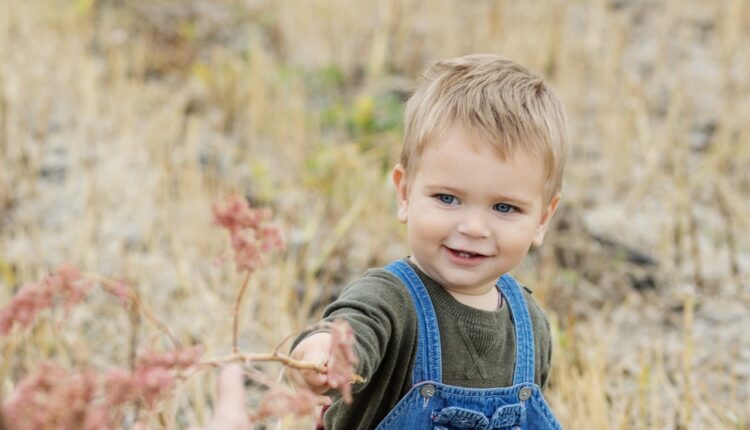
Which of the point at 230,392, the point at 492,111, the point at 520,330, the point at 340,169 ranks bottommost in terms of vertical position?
the point at 340,169

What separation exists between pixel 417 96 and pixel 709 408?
1500mm

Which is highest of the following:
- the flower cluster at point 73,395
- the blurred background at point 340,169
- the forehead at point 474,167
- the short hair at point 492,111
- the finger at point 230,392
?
the short hair at point 492,111

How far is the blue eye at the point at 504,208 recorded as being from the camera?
1764 mm

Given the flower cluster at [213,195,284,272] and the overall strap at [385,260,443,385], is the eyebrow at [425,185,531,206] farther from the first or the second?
the flower cluster at [213,195,284,272]

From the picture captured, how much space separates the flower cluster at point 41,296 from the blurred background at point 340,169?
1.50 m

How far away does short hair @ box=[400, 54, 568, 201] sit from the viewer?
1717 millimetres

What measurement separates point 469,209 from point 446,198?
0.16 feet

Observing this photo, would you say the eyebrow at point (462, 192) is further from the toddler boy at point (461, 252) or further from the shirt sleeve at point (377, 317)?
the shirt sleeve at point (377, 317)

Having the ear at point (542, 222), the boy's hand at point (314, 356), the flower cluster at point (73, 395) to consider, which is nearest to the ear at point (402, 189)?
the ear at point (542, 222)

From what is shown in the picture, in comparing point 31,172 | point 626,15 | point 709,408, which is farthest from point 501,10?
point 709,408

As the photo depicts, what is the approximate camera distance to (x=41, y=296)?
3.63 feet

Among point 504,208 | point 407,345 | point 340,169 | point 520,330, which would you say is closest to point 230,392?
point 407,345

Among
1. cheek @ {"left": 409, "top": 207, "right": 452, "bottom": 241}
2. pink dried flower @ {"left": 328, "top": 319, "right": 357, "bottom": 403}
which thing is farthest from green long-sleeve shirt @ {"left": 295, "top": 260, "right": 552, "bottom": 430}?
pink dried flower @ {"left": 328, "top": 319, "right": 357, "bottom": 403}

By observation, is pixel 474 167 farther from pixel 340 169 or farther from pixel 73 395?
pixel 340 169
